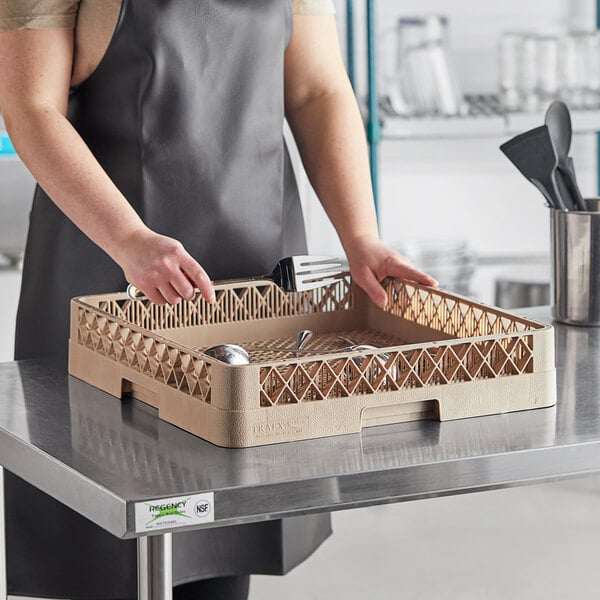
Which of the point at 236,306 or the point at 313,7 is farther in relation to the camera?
the point at 313,7

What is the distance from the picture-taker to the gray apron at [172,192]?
1.60 meters

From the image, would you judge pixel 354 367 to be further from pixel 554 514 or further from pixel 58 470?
pixel 554 514

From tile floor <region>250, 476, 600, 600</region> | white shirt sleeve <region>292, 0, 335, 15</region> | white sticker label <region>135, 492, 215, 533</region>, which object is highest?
white shirt sleeve <region>292, 0, 335, 15</region>

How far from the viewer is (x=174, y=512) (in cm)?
102

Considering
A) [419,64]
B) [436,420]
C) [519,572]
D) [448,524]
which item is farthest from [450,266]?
[436,420]

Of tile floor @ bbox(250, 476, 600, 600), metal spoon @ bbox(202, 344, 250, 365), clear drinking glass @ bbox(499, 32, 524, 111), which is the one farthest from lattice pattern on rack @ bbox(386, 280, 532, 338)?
clear drinking glass @ bbox(499, 32, 524, 111)

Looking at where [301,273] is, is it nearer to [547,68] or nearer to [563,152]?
[563,152]

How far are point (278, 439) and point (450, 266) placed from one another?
2.44 meters

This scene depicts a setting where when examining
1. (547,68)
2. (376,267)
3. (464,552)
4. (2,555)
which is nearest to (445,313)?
(376,267)

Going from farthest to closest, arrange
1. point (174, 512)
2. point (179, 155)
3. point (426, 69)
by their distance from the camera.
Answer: point (426, 69) < point (179, 155) < point (174, 512)

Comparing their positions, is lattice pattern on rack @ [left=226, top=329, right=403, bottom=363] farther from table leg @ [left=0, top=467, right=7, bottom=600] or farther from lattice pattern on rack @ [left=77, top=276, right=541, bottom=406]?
table leg @ [left=0, top=467, right=7, bottom=600]

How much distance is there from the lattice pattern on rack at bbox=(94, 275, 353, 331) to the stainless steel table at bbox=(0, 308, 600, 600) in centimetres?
18

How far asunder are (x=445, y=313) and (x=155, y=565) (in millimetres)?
448

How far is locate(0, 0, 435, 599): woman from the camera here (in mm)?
1533
